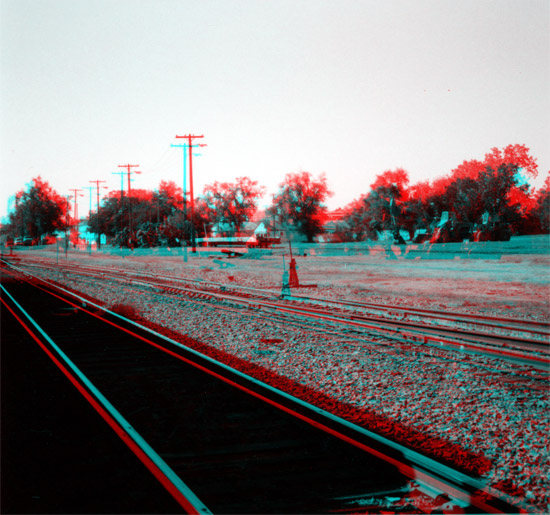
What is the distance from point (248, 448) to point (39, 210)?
138 meters

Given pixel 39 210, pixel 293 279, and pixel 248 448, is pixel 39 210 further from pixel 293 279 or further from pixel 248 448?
pixel 248 448

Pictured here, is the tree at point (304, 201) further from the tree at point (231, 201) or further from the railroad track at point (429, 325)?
the railroad track at point (429, 325)

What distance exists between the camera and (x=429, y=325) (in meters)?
13.3

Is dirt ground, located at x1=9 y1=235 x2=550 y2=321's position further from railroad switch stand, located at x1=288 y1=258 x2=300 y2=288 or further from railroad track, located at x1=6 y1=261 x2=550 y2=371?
railroad track, located at x1=6 y1=261 x2=550 y2=371

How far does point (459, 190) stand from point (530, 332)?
54689 mm

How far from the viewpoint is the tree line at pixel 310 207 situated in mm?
61375

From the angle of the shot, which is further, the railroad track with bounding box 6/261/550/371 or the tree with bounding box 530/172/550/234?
the tree with bounding box 530/172/550/234

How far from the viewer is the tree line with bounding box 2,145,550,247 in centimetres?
6138

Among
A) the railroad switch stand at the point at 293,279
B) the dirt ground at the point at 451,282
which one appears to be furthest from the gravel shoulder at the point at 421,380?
the railroad switch stand at the point at 293,279

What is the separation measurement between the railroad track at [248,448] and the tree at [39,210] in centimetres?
13223

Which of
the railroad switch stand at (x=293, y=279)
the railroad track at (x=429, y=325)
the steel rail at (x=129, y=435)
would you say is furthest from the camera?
the railroad switch stand at (x=293, y=279)

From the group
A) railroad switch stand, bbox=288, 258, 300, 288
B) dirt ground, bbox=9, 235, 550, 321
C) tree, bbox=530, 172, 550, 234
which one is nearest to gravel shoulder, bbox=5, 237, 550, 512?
dirt ground, bbox=9, 235, 550, 321

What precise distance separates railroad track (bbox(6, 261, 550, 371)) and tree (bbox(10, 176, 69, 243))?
122 metres

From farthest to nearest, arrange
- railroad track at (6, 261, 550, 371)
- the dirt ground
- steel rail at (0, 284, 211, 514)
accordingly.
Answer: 1. the dirt ground
2. railroad track at (6, 261, 550, 371)
3. steel rail at (0, 284, 211, 514)
